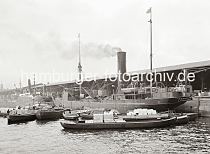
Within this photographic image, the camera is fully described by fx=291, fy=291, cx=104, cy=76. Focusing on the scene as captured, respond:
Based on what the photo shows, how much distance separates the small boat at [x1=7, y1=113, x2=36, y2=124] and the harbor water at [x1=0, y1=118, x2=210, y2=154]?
13361 millimetres

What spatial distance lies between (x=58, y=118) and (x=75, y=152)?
31182 millimetres

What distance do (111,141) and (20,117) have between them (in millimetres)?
25975

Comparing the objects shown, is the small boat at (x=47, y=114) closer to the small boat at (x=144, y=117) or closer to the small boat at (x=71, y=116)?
the small boat at (x=71, y=116)

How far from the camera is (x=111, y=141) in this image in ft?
94.8

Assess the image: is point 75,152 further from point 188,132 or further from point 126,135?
point 188,132

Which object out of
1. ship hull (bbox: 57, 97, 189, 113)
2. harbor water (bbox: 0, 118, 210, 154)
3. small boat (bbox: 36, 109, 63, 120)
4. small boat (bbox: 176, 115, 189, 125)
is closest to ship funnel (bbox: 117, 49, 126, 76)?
ship hull (bbox: 57, 97, 189, 113)

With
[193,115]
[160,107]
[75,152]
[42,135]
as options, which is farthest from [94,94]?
[75,152]

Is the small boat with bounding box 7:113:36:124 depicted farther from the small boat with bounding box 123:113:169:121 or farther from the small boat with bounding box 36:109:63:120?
the small boat with bounding box 123:113:169:121

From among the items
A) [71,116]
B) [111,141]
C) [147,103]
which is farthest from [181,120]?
[71,116]

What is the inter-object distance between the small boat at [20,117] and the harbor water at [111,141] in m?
13.4

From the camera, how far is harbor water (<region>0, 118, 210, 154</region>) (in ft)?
82.5

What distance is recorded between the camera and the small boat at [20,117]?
4878 cm

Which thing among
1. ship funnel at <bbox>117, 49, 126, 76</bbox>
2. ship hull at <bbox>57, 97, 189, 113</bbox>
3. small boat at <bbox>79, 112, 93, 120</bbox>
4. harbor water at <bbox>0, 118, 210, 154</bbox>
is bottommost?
harbor water at <bbox>0, 118, 210, 154</bbox>

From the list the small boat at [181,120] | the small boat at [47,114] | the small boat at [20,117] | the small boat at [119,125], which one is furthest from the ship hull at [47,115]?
the small boat at [181,120]
